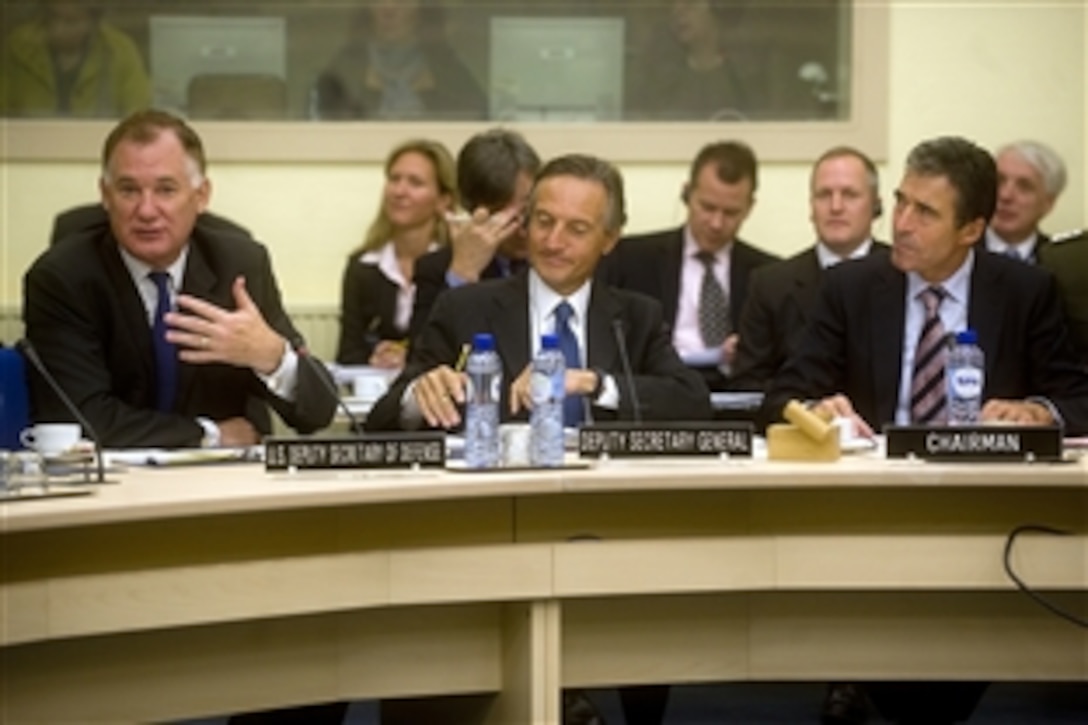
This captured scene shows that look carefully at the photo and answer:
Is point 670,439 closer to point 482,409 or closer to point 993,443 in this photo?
point 482,409

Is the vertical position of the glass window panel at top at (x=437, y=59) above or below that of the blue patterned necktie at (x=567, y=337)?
above

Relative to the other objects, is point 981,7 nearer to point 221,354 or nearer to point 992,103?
point 992,103

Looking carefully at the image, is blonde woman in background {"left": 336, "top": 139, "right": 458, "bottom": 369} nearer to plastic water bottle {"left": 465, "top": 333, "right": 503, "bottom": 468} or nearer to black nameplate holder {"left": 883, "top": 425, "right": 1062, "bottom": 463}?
plastic water bottle {"left": 465, "top": 333, "right": 503, "bottom": 468}

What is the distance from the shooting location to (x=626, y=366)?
441 cm

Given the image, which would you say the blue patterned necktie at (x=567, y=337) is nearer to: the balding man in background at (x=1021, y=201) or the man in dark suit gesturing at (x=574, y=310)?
the man in dark suit gesturing at (x=574, y=310)

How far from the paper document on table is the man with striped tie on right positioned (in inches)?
53.7

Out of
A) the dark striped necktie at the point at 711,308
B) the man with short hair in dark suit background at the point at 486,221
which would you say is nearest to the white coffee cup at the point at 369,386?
the man with short hair in dark suit background at the point at 486,221

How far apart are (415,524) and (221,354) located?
3.17 feet

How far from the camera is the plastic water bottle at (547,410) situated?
3742 millimetres

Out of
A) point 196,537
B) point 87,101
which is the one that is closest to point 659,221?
point 87,101

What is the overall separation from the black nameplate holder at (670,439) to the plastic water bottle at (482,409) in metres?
0.17

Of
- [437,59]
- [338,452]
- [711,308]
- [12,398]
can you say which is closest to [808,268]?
[711,308]

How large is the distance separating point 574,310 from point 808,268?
159 cm

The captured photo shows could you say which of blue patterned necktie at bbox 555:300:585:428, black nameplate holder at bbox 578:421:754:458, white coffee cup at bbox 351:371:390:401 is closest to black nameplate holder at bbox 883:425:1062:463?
black nameplate holder at bbox 578:421:754:458
